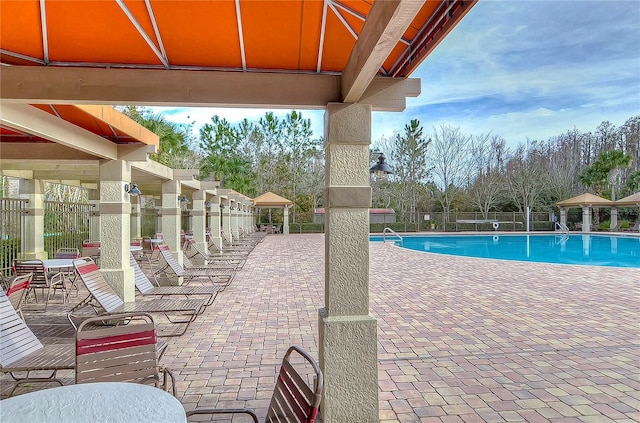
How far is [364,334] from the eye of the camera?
3.24 metres

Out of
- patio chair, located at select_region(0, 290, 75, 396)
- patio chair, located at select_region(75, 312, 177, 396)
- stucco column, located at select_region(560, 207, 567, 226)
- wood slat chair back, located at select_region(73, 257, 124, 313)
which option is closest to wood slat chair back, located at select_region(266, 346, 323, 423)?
patio chair, located at select_region(75, 312, 177, 396)

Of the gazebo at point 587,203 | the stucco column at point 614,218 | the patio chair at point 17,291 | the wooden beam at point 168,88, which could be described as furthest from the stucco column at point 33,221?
the stucco column at point 614,218

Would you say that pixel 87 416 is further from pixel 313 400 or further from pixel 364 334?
pixel 364 334

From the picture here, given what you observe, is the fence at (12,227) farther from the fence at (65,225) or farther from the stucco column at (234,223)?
the stucco column at (234,223)

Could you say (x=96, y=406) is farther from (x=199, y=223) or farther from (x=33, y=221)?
(x=33, y=221)

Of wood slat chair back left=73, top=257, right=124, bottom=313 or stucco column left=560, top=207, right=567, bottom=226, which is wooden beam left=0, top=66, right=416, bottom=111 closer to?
wood slat chair back left=73, top=257, right=124, bottom=313

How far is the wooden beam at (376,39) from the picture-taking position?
5.79ft

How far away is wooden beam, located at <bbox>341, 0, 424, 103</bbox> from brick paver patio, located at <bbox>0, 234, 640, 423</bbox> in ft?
9.00

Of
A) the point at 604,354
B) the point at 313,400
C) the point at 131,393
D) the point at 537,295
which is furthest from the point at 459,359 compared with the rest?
the point at 537,295

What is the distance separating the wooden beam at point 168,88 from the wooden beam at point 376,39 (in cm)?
35

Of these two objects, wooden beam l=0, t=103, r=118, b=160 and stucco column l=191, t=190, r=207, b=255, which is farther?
stucco column l=191, t=190, r=207, b=255

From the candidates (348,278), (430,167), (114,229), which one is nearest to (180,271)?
(114,229)

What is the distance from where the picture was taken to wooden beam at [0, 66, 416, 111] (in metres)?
3.17

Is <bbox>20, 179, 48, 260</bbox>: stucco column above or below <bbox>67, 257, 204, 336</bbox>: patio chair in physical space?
above
